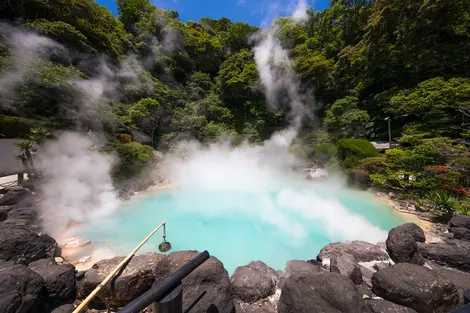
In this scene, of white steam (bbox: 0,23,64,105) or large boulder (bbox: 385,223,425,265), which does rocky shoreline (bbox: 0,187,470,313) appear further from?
white steam (bbox: 0,23,64,105)

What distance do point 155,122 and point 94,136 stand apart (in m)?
5.90

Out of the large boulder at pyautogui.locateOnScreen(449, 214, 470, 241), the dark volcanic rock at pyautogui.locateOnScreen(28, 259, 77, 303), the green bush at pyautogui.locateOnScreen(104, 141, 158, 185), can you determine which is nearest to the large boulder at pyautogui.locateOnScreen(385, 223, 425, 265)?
the large boulder at pyautogui.locateOnScreen(449, 214, 470, 241)

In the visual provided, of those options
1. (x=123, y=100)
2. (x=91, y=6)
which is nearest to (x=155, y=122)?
(x=123, y=100)

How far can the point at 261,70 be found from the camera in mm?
21078

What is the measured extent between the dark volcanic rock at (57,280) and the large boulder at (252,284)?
2.84 m

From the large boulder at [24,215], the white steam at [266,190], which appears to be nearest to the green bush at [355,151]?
the white steam at [266,190]

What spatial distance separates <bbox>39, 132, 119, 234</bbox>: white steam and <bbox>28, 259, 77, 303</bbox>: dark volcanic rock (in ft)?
11.1

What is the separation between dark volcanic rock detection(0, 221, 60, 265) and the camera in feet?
11.5

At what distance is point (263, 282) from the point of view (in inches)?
138

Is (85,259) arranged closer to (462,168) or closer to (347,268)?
(347,268)

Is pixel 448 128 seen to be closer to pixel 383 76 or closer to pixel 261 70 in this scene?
pixel 383 76

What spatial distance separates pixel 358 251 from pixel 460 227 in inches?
131

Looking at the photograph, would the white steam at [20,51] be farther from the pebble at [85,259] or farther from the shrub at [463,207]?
the shrub at [463,207]

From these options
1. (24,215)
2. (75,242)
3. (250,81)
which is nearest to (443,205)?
(75,242)
